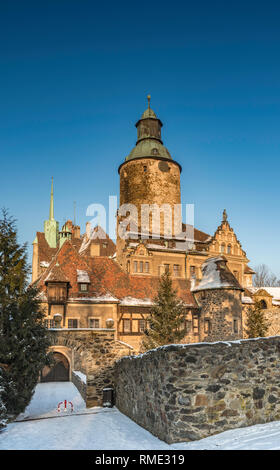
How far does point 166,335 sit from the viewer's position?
25.1 meters

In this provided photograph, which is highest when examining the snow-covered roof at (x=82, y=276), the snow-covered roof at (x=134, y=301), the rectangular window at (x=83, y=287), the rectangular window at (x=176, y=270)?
the rectangular window at (x=176, y=270)

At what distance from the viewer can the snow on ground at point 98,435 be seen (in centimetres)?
798

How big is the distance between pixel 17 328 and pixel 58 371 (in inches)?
698

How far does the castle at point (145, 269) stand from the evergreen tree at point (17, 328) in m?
5.83

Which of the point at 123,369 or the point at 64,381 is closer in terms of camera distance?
the point at 123,369

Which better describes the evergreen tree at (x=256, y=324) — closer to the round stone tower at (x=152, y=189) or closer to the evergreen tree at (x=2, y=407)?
the round stone tower at (x=152, y=189)

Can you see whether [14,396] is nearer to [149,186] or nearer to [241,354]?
[241,354]

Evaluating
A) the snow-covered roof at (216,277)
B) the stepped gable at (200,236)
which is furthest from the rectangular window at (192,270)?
the stepped gable at (200,236)

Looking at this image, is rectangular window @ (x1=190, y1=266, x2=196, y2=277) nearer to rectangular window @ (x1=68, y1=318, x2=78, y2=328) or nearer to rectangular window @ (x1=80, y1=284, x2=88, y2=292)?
rectangular window @ (x1=80, y1=284, x2=88, y2=292)

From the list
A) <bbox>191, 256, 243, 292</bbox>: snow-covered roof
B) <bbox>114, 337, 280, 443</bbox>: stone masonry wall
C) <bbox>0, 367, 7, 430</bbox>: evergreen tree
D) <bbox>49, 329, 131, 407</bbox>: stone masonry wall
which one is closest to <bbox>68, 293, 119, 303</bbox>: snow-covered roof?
<bbox>191, 256, 243, 292</bbox>: snow-covered roof

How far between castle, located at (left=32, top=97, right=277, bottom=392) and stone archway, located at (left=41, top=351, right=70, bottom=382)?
4667 mm

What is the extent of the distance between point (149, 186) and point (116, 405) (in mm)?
29851

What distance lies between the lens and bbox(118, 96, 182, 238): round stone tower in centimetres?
4250
